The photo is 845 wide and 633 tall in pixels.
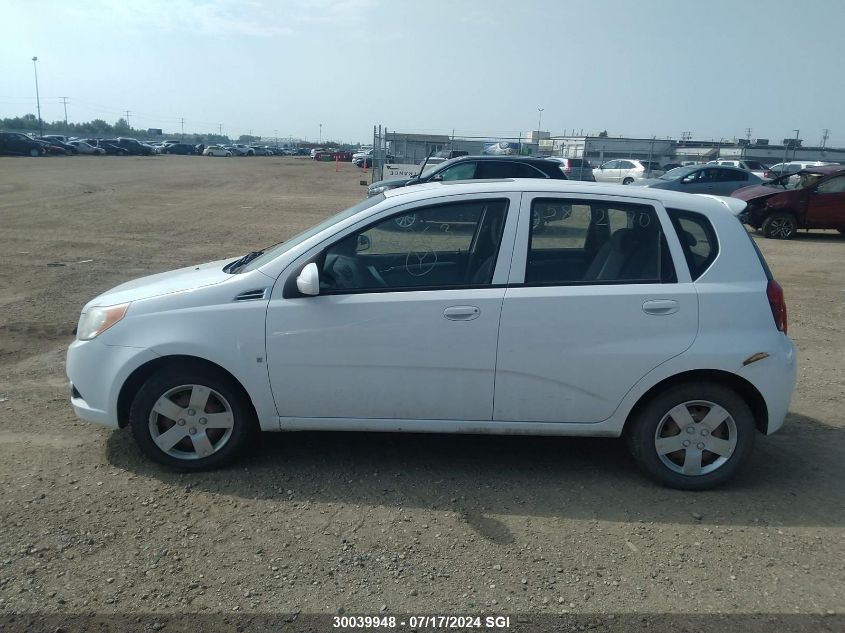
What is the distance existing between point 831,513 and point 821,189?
613 inches

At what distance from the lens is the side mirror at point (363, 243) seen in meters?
4.35

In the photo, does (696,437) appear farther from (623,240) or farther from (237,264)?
(237,264)

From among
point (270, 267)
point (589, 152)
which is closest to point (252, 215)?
point (270, 267)

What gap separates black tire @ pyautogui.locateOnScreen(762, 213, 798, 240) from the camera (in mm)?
17109

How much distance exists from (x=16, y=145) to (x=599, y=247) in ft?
186

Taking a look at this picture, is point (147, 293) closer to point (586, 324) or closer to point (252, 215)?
point (586, 324)

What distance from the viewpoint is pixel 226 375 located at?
4.23 metres

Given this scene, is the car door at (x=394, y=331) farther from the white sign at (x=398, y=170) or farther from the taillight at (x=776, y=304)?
the white sign at (x=398, y=170)

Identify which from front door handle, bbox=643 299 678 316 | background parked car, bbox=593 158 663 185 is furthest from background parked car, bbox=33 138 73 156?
front door handle, bbox=643 299 678 316

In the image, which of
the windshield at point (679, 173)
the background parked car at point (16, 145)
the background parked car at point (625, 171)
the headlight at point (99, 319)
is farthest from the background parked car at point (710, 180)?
the background parked car at point (16, 145)

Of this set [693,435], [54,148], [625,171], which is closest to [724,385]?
[693,435]

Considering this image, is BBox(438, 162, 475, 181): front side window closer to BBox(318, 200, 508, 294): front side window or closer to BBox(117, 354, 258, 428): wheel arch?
BBox(318, 200, 508, 294): front side window

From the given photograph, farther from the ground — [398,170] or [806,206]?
[398,170]

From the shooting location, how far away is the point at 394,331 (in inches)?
161
